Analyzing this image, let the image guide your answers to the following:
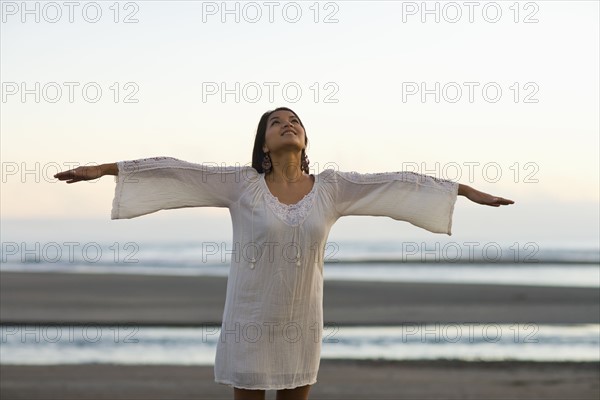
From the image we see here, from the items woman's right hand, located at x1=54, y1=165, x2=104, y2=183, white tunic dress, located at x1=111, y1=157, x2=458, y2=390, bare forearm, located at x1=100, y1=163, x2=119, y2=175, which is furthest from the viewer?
bare forearm, located at x1=100, y1=163, x2=119, y2=175

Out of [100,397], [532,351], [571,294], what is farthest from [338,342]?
[571,294]

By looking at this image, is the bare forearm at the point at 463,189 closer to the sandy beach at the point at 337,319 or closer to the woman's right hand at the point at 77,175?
the woman's right hand at the point at 77,175

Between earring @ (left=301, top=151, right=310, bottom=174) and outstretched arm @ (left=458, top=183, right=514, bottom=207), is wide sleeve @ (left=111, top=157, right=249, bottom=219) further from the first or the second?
outstretched arm @ (left=458, top=183, right=514, bottom=207)

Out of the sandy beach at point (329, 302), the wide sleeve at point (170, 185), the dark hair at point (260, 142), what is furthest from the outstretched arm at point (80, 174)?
the sandy beach at point (329, 302)

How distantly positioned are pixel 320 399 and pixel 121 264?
64.2ft

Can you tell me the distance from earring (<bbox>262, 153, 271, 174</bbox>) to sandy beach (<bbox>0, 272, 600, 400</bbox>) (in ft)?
11.8

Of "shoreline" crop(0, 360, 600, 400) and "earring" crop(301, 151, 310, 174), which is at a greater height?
"earring" crop(301, 151, 310, 174)

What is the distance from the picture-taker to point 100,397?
8.23m

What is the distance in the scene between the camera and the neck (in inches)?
A: 193

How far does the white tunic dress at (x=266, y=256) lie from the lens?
4758 mm

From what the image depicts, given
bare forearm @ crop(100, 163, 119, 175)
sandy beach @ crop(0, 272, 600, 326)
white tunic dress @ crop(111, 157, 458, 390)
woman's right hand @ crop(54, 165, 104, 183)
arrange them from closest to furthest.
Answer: woman's right hand @ crop(54, 165, 104, 183) → white tunic dress @ crop(111, 157, 458, 390) → bare forearm @ crop(100, 163, 119, 175) → sandy beach @ crop(0, 272, 600, 326)

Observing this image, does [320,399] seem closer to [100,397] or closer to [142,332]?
[100,397]

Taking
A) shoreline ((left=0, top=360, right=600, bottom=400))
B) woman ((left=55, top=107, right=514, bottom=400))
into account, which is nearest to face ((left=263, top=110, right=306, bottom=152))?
woman ((left=55, top=107, right=514, bottom=400))

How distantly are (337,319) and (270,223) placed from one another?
899cm
